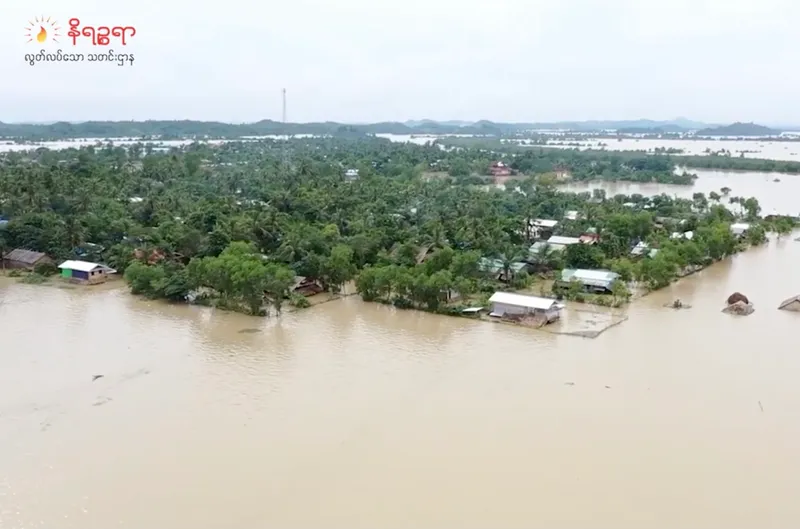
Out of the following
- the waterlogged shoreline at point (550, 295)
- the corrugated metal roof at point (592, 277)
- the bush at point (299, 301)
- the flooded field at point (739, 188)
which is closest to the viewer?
the waterlogged shoreline at point (550, 295)

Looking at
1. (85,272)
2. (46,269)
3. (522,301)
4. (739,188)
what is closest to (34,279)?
(46,269)

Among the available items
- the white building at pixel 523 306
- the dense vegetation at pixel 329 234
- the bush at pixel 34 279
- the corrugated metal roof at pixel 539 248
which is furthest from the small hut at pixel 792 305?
the bush at pixel 34 279

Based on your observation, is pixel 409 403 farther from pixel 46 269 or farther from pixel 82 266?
pixel 46 269

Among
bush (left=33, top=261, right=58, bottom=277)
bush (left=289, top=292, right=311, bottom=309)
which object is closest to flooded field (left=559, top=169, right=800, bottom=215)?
bush (left=289, top=292, right=311, bottom=309)

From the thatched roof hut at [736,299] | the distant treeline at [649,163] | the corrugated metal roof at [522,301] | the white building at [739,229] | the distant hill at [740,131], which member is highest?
the distant hill at [740,131]

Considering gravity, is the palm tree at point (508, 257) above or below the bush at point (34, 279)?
above

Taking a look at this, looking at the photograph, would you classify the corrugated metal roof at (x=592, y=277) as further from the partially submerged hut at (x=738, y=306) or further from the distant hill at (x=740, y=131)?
the distant hill at (x=740, y=131)
